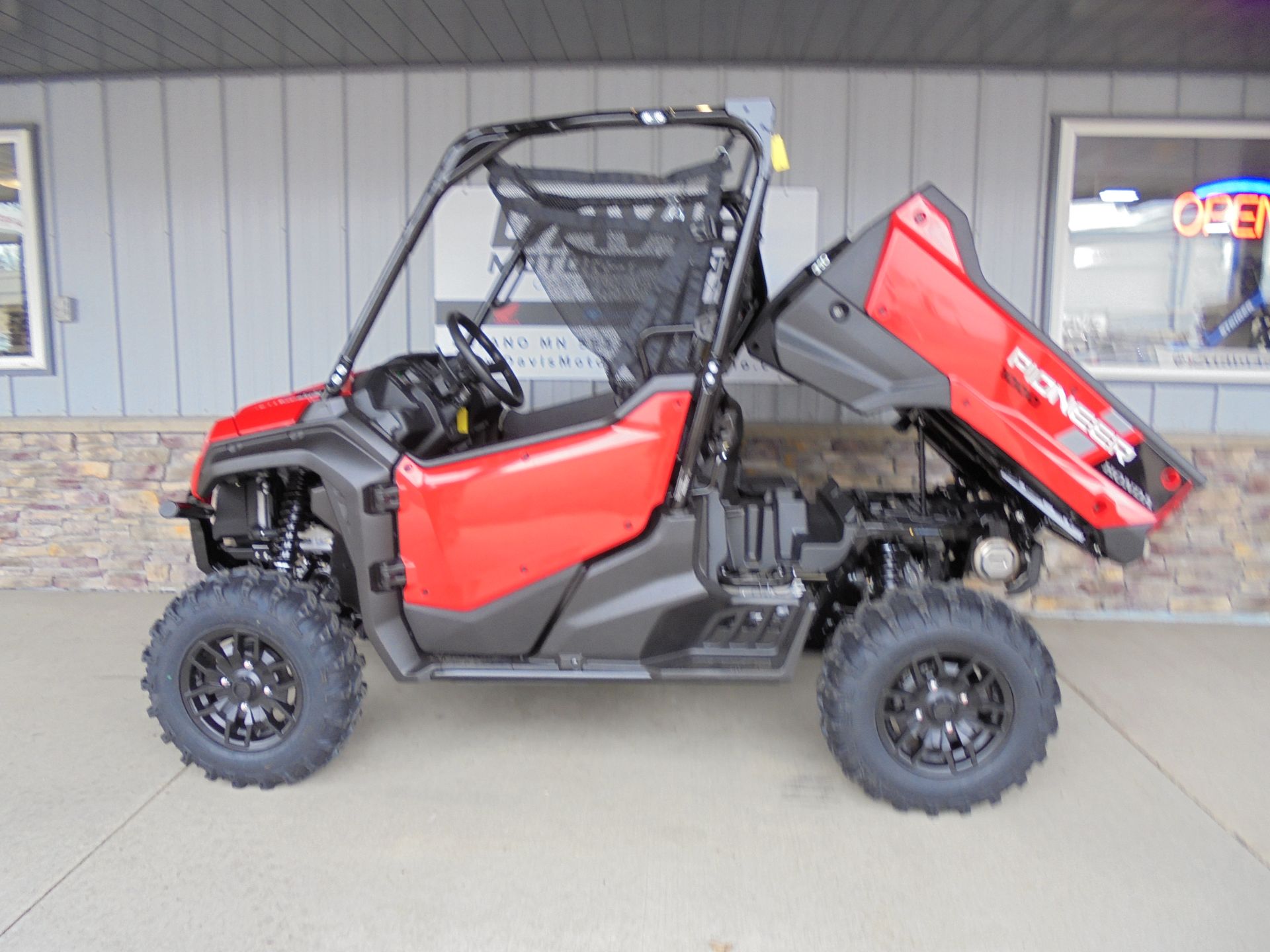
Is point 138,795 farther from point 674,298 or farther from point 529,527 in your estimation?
point 674,298

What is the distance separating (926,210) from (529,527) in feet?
5.27

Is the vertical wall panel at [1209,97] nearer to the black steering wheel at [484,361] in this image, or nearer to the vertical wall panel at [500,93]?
the vertical wall panel at [500,93]

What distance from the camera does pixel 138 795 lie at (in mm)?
2781

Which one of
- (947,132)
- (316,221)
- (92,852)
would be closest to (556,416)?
(92,852)

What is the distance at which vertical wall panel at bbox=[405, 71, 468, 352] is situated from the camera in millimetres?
4660

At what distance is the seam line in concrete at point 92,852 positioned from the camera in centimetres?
220

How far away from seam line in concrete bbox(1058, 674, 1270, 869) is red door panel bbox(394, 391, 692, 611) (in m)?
2.08

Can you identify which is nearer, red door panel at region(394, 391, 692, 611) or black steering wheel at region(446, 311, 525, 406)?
red door panel at region(394, 391, 692, 611)

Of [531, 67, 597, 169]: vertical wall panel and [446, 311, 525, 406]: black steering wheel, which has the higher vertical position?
[531, 67, 597, 169]: vertical wall panel

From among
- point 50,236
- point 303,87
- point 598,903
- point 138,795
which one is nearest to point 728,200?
point 598,903

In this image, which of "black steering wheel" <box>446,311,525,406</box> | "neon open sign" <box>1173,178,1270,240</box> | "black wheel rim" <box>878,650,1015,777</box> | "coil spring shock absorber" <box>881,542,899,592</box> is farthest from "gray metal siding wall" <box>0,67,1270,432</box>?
"black wheel rim" <box>878,650,1015,777</box>

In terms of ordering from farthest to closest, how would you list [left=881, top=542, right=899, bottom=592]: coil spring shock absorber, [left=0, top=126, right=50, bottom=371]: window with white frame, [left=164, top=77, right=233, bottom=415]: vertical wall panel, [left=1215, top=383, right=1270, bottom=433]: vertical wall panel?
[left=0, top=126, right=50, bottom=371]: window with white frame, [left=164, top=77, right=233, bottom=415]: vertical wall panel, [left=1215, top=383, right=1270, bottom=433]: vertical wall panel, [left=881, top=542, right=899, bottom=592]: coil spring shock absorber

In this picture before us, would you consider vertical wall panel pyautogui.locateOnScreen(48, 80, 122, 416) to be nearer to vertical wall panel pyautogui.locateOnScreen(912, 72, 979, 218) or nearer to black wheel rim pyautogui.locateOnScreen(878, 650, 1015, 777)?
vertical wall panel pyautogui.locateOnScreen(912, 72, 979, 218)

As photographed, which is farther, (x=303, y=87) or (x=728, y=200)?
(x=303, y=87)
